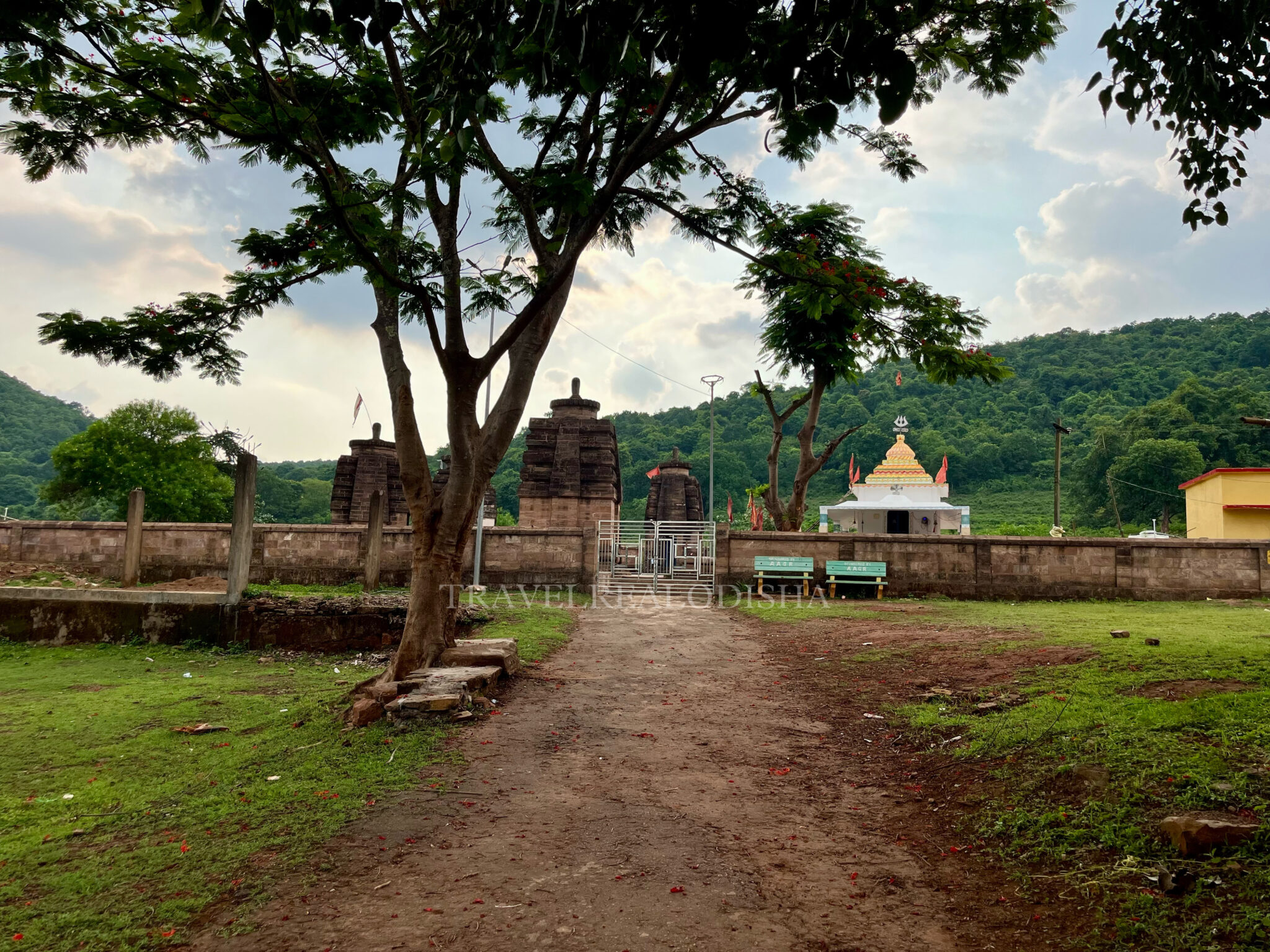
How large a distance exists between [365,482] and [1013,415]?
158 ft

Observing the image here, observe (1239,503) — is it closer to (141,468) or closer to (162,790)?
(162,790)

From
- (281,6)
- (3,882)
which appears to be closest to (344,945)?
(3,882)

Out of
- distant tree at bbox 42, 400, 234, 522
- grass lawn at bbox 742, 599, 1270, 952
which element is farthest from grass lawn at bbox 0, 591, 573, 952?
distant tree at bbox 42, 400, 234, 522

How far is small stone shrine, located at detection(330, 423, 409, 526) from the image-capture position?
2788 centimetres

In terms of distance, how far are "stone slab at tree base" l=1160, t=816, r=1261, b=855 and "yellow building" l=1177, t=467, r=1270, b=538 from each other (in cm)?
2277

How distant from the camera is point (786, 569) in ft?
53.5

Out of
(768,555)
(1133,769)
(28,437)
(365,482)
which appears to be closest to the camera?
(1133,769)

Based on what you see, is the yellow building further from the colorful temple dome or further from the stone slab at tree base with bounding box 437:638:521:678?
the stone slab at tree base with bounding box 437:638:521:678

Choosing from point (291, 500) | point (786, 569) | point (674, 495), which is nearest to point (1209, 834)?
point (786, 569)

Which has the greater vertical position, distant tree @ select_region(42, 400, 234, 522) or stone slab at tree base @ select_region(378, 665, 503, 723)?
distant tree @ select_region(42, 400, 234, 522)

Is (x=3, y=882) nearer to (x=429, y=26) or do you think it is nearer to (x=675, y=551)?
(x=429, y=26)

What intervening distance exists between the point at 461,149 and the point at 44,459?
70.7 m

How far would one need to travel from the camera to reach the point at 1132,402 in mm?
51438

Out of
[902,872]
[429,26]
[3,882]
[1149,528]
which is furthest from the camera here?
[1149,528]
